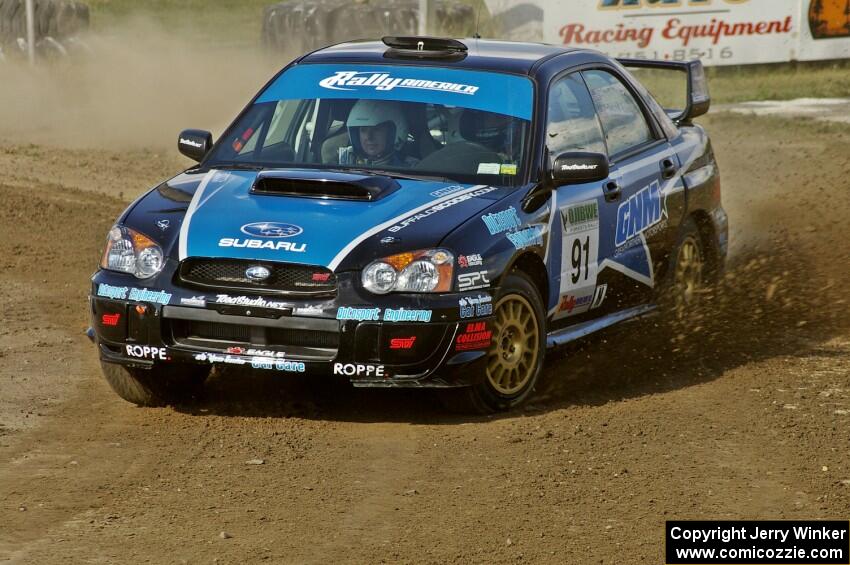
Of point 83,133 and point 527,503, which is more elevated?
point 527,503

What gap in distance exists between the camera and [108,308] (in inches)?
260

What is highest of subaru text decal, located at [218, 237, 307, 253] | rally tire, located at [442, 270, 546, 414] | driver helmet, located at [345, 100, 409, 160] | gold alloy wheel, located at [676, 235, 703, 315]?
driver helmet, located at [345, 100, 409, 160]

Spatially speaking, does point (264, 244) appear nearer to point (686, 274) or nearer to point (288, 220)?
point (288, 220)

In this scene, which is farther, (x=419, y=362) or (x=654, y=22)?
(x=654, y=22)

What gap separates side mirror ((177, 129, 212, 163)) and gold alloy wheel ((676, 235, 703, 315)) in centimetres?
265

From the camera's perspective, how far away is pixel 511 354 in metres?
6.81

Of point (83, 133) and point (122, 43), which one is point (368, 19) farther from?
point (83, 133)

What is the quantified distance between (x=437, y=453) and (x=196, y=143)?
2.39 m

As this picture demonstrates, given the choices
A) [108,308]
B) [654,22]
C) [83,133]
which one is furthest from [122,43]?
A: [108,308]

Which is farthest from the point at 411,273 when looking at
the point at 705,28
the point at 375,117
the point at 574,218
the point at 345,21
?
the point at 345,21

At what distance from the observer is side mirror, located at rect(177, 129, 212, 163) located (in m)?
7.70

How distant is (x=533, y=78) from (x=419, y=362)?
71.3 inches

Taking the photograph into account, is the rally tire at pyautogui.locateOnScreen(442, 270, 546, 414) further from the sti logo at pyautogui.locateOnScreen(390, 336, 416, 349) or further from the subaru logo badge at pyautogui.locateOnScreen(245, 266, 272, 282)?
the subaru logo badge at pyautogui.locateOnScreen(245, 266, 272, 282)

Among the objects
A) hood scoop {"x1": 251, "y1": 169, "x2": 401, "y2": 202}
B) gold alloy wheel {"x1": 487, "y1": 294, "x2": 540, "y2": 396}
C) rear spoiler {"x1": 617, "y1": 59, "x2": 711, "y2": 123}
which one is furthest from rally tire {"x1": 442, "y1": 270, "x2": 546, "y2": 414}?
rear spoiler {"x1": 617, "y1": 59, "x2": 711, "y2": 123}
